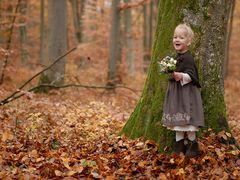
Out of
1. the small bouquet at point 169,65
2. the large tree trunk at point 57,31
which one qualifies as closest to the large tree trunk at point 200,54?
the small bouquet at point 169,65

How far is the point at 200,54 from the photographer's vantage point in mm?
6234

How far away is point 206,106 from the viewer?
631 cm

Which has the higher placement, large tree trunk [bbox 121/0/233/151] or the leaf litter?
large tree trunk [bbox 121/0/233/151]

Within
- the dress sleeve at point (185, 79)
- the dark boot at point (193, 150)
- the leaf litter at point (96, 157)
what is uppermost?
the dress sleeve at point (185, 79)

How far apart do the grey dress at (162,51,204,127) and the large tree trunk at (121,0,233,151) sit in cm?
62

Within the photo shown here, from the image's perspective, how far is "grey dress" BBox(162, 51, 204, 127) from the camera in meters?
5.56

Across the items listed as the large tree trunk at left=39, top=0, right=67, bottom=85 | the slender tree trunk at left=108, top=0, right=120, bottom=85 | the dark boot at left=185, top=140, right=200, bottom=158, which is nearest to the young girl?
the dark boot at left=185, top=140, right=200, bottom=158

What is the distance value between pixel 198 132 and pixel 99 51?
793 inches

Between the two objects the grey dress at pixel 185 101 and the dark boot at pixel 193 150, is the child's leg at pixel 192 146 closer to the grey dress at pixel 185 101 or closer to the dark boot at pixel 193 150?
the dark boot at pixel 193 150

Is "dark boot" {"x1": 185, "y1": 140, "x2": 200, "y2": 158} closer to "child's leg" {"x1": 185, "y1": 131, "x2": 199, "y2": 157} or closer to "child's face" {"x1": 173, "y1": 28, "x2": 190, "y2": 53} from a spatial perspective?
"child's leg" {"x1": 185, "y1": 131, "x2": 199, "y2": 157}

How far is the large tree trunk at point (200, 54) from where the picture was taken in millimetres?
6212

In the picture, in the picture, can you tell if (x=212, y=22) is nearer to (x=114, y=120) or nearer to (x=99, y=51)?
(x=114, y=120)

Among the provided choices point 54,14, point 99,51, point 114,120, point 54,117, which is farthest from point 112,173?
point 99,51

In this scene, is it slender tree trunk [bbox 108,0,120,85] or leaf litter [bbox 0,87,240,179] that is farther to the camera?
slender tree trunk [bbox 108,0,120,85]
